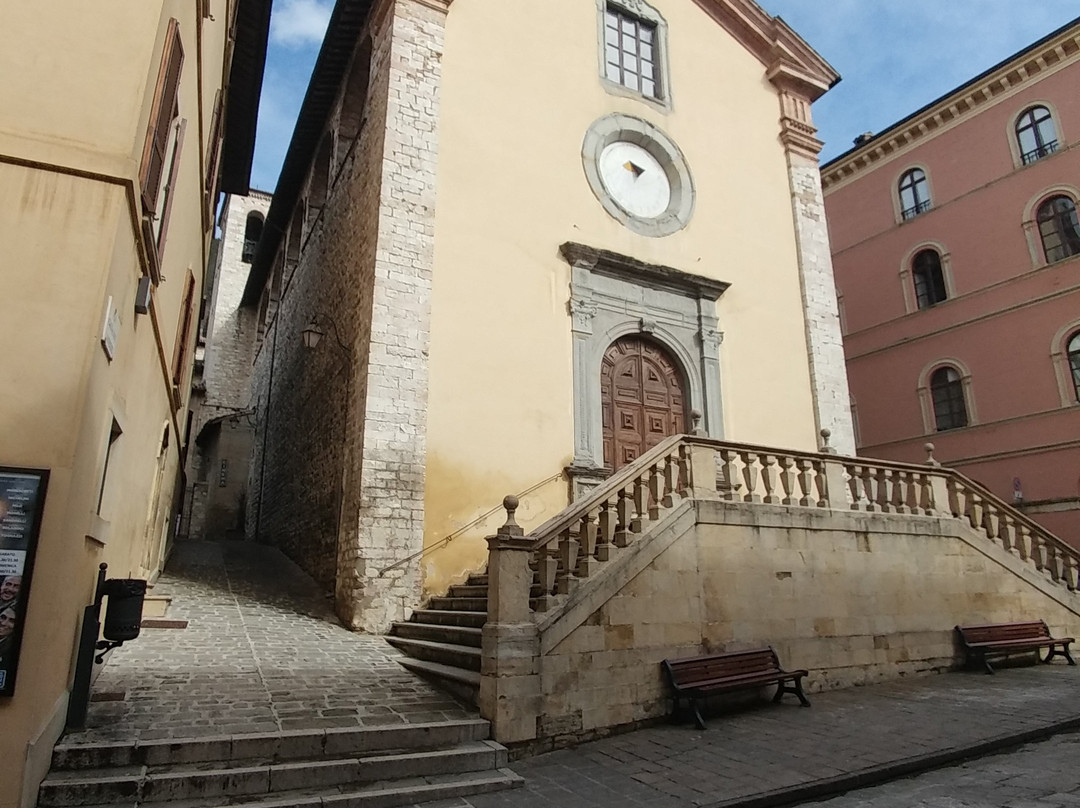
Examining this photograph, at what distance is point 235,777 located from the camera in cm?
436

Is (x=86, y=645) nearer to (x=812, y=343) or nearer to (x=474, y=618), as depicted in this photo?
(x=474, y=618)

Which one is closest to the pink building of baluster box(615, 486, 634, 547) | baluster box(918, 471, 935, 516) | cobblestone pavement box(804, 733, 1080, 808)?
baluster box(918, 471, 935, 516)

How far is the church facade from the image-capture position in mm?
9453

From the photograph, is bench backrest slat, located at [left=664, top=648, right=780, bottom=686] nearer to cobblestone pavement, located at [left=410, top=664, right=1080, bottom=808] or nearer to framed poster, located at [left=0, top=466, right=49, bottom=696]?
cobblestone pavement, located at [left=410, top=664, right=1080, bottom=808]

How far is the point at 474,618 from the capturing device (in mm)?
7453

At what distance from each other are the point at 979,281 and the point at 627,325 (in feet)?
41.3

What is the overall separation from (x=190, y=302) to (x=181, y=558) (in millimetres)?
5069

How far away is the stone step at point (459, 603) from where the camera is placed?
791 centimetres

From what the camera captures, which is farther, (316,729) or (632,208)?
(632,208)

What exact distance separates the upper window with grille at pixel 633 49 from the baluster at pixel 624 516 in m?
8.37

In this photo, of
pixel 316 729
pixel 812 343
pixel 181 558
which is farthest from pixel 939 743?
pixel 181 558

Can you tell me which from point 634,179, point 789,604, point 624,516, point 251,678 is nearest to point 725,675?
point 789,604

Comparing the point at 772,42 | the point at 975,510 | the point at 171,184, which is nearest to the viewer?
the point at 171,184

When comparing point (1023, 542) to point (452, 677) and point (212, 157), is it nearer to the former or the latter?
point (452, 677)
